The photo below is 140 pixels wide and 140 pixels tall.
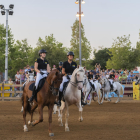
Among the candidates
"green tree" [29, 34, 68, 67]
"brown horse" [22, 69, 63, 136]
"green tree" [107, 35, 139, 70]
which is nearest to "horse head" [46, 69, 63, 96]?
"brown horse" [22, 69, 63, 136]

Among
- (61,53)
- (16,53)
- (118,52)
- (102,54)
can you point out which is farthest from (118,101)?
(102,54)

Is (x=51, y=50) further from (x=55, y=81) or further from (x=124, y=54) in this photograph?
(x=55, y=81)

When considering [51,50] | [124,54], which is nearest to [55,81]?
[124,54]

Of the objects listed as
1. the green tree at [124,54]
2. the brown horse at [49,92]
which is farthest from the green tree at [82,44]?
the brown horse at [49,92]

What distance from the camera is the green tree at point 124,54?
49719 mm

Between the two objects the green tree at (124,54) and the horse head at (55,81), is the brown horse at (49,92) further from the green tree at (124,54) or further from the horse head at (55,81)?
the green tree at (124,54)

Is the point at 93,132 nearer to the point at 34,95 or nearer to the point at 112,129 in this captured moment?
the point at 112,129

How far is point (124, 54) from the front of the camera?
165 ft

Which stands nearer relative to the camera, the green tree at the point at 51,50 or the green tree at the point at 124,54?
the green tree at the point at 124,54

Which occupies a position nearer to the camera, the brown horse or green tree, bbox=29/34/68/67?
the brown horse

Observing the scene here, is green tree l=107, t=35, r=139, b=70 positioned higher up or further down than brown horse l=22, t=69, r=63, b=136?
higher up

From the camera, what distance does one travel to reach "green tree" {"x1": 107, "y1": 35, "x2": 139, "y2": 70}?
→ 49.7 metres

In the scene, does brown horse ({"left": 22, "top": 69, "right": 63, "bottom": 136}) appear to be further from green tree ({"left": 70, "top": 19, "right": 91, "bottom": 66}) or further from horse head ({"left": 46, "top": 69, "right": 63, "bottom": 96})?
green tree ({"left": 70, "top": 19, "right": 91, "bottom": 66})

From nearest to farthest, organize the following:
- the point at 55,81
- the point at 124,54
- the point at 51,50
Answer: the point at 55,81 → the point at 124,54 → the point at 51,50
